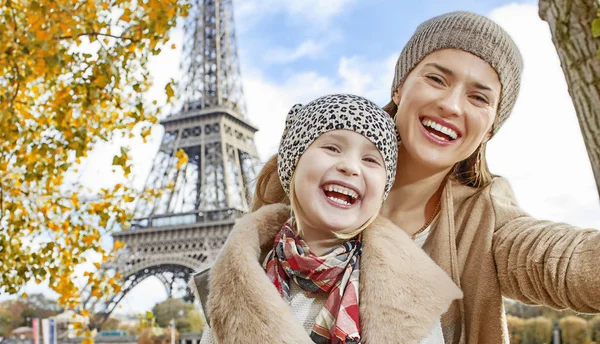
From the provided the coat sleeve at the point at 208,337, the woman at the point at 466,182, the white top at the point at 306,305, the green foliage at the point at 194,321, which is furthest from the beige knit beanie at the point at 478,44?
the green foliage at the point at 194,321

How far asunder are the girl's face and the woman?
315 mm

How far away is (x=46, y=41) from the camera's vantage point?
3.64 metres

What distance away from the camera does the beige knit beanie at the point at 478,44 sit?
6.87 feet

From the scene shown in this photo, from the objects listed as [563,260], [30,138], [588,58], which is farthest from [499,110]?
[30,138]

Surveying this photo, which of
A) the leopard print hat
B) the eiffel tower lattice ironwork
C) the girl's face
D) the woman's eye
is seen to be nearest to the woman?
the woman's eye

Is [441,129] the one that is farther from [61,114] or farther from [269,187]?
[61,114]

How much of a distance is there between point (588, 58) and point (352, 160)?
737mm

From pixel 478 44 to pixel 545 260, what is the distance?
77cm

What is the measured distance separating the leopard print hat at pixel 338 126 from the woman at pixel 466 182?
0.62 feet

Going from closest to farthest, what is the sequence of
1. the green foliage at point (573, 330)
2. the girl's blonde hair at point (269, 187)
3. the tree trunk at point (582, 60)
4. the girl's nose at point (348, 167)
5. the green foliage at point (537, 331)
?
the tree trunk at point (582, 60)
the girl's nose at point (348, 167)
the girl's blonde hair at point (269, 187)
the green foliage at point (573, 330)
the green foliage at point (537, 331)

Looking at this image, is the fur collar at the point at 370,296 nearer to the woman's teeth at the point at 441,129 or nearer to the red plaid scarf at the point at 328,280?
the red plaid scarf at the point at 328,280

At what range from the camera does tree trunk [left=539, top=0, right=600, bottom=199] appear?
1.27 m

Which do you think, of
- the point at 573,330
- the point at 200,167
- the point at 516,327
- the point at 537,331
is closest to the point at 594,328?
the point at 573,330

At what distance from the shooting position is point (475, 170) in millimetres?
2270
